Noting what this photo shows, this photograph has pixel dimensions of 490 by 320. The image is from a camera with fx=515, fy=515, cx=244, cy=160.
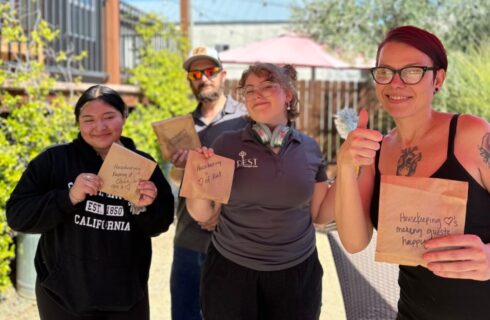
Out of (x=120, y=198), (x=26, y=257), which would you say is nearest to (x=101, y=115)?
(x=120, y=198)

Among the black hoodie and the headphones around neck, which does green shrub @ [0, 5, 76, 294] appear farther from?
the headphones around neck

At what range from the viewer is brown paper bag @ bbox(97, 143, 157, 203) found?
218 centimetres

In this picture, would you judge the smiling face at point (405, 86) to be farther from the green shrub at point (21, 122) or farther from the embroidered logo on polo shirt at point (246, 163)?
the green shrub at point (21, 122)

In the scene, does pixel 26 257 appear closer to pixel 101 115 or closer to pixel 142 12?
pixel 101 115

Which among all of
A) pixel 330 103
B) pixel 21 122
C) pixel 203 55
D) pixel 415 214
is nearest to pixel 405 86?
pixel 415 214

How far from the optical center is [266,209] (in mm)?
2270

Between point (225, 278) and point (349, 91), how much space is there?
9998 mm

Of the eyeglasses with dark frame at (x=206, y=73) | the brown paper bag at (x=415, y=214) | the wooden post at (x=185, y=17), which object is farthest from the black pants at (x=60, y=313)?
the wooden post at (x=185, y=17)

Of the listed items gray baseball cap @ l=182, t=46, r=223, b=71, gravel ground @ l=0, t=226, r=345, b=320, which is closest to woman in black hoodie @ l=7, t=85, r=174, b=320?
gray baseball cap @ l=182, t=46, r=223, b=71

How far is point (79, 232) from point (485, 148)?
1.64 meters

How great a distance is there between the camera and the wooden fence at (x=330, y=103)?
11555 millimetres

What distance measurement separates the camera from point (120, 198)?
2.35m

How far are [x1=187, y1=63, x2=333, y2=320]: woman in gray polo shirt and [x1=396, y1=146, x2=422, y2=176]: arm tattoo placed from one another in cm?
62

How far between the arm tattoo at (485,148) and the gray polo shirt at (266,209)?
35.4 inches
